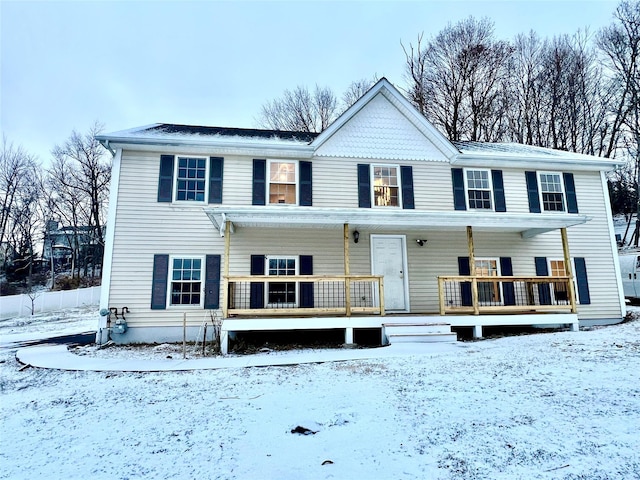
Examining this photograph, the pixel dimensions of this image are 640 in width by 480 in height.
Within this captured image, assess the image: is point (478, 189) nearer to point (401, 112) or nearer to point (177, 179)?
point (401, 112)

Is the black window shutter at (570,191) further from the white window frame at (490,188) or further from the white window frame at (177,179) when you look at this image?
the white window frame at (177,179)

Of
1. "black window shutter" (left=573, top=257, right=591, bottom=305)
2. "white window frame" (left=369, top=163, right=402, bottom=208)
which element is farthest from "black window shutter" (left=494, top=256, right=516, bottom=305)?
"white window frame" (left=369, top=163, right=402, bottom=208)

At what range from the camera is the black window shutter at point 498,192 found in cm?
1041

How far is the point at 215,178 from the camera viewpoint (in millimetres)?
9445

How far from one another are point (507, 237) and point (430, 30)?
670 inches

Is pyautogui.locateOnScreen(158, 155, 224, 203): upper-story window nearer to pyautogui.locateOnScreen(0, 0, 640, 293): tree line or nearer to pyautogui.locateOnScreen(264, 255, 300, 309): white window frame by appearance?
pyautogui.locateOnScreen(264, 255, 300, 309): white window frame

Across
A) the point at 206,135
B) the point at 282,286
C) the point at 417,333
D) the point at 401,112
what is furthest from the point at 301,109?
the point at 417,333

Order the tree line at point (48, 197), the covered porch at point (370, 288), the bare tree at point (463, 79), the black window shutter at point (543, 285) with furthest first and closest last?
the tree line at point (48, 197), the bare tree at point (463, 79), the black window shutter at point (543, 285), the covered porch at point (370, 288)

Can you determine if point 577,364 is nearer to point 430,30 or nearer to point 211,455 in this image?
point 211,455

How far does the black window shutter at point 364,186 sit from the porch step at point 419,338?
386 centimetres

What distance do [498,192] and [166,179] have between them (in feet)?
31.9

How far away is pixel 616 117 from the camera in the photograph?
1964cm

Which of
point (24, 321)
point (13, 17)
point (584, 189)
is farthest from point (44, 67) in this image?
point (584, 189)

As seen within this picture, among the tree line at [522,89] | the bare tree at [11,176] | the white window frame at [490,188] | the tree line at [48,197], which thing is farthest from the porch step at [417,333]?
the bare tree at [11,176]
